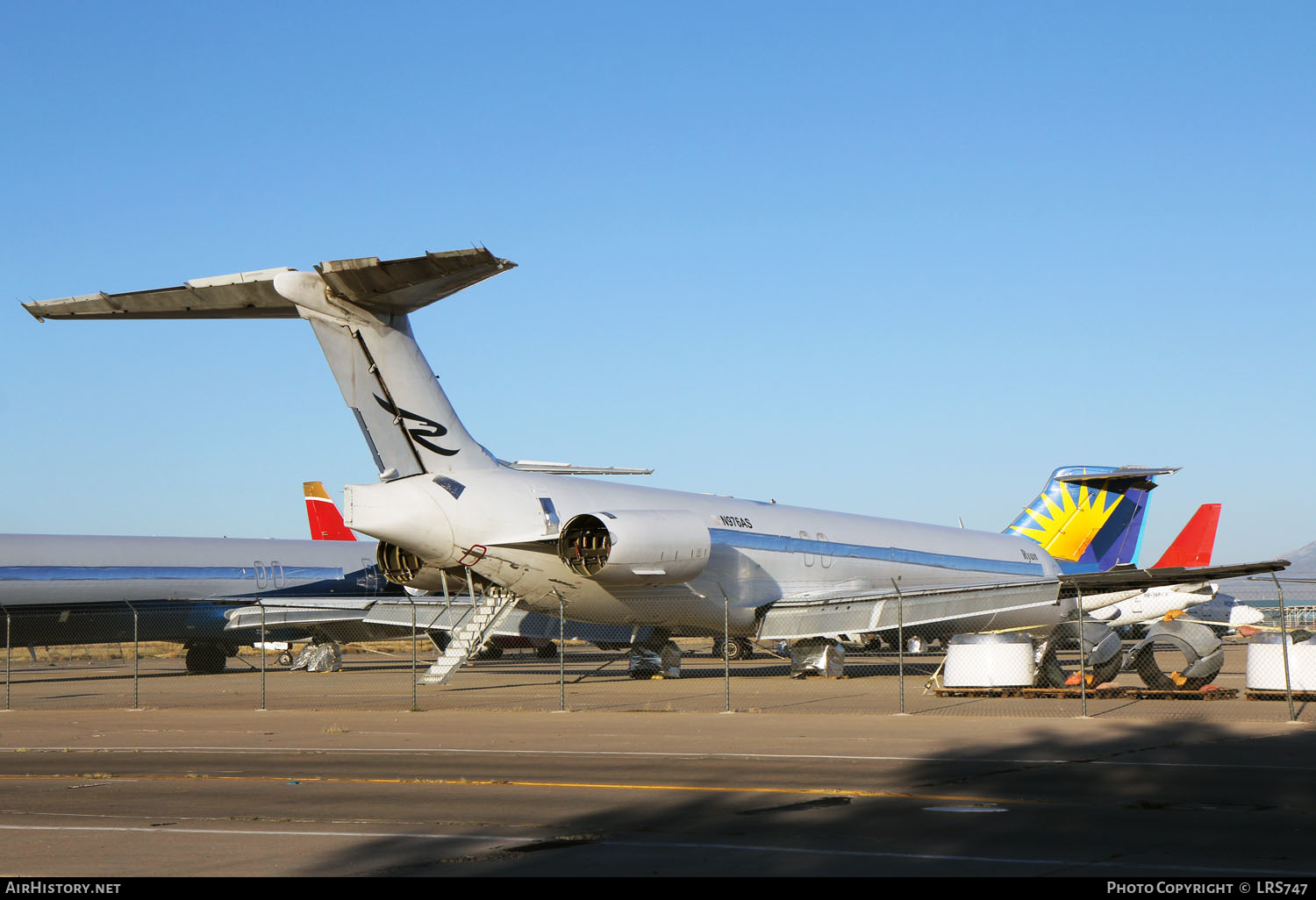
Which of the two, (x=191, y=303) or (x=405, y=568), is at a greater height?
(x=191, y=303)

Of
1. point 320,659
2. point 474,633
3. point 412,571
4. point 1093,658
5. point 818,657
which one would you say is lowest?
point 1093,658

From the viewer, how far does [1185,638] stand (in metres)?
22.8

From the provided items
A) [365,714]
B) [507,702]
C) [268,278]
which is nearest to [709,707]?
[507,702]

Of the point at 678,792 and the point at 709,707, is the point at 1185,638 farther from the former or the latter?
the point at 678,792

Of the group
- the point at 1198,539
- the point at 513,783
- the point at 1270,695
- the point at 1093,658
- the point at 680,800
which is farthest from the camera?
the point at 1198,539

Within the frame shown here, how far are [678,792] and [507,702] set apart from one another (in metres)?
12.9

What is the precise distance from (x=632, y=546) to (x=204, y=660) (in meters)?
19.7

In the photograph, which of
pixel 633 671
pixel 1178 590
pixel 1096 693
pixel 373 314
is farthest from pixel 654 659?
pixel 1178 590

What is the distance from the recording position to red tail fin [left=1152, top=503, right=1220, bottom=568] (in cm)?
4406

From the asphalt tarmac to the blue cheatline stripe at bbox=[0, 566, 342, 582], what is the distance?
15.5 meters

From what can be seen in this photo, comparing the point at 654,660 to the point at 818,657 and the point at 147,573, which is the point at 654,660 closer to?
the point at 818,657

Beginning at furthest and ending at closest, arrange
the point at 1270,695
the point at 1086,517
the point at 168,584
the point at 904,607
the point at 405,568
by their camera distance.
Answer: the point at 1086,517
the point at 168,584
the point at 904,607
the point at 405,568
the point at 1270,695

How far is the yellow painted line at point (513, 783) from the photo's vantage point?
10758mm

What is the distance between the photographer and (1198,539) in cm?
4459
